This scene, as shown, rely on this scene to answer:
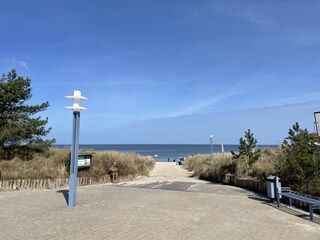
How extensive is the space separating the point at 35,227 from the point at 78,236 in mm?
→ 1300

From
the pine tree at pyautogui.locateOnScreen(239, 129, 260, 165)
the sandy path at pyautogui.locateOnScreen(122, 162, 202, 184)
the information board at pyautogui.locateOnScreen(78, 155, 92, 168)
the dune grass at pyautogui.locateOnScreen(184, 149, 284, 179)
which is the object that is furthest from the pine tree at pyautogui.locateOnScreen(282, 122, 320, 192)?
the information board at pyautogui.locateOnScreen(78, 155, 92, 168)

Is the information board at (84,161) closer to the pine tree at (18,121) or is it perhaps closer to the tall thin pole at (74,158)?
the pine tree at (18,121)

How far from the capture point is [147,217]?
802 cm

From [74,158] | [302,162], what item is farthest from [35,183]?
[302,162]

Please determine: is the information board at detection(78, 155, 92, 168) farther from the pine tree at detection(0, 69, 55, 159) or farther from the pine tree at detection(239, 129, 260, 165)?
the pine tree at detection(239, 129, 260, 165)

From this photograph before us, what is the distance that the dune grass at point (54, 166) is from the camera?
13.2 m

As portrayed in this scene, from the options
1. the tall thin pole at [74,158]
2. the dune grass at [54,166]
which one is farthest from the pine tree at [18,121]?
the tall thin pole at [74,158]

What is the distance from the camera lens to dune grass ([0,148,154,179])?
43.3 ft

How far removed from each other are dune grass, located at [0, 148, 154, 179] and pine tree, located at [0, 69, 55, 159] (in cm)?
59

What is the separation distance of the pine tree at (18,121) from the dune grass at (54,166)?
0.59 meters

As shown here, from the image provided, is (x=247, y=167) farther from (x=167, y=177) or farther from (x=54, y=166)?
(x=54, y=166)

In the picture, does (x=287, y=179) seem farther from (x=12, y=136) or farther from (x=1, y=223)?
(x=12, y=136)

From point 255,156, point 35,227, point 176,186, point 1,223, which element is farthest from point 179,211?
point 255,156

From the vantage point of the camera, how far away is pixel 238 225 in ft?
23.9
